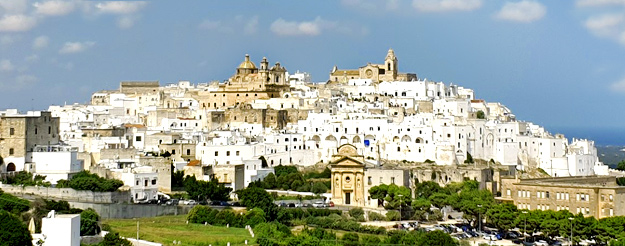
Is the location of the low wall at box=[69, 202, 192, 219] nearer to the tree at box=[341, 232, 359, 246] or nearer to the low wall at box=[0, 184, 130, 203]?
the low wall at box=[0, 184, 130, 203]

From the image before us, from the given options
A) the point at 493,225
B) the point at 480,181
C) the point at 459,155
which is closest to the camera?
the point at 493,225

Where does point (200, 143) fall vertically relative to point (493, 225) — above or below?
above

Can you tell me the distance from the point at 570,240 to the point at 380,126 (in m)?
23.8

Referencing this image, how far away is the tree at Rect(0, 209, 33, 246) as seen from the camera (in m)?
35.2

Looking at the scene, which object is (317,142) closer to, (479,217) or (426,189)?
(426,189)

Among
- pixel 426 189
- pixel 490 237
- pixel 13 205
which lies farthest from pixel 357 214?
pixel 13 205

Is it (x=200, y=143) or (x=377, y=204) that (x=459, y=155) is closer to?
(x=377, y=204)

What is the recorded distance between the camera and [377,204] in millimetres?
63031

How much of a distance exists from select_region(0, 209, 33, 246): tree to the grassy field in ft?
23.7

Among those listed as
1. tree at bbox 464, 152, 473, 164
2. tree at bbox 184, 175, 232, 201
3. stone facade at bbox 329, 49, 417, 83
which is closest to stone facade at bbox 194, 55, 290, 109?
stone facade at bbox 329, 49, 417, 83

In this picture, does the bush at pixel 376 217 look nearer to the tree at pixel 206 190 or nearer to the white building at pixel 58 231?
the tree at pixel 206 190

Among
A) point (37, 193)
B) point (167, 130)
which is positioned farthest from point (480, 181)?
point (37, 193)

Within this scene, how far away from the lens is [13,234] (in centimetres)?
3559

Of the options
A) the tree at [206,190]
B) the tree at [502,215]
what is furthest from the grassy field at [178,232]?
the tree at [502,215]
